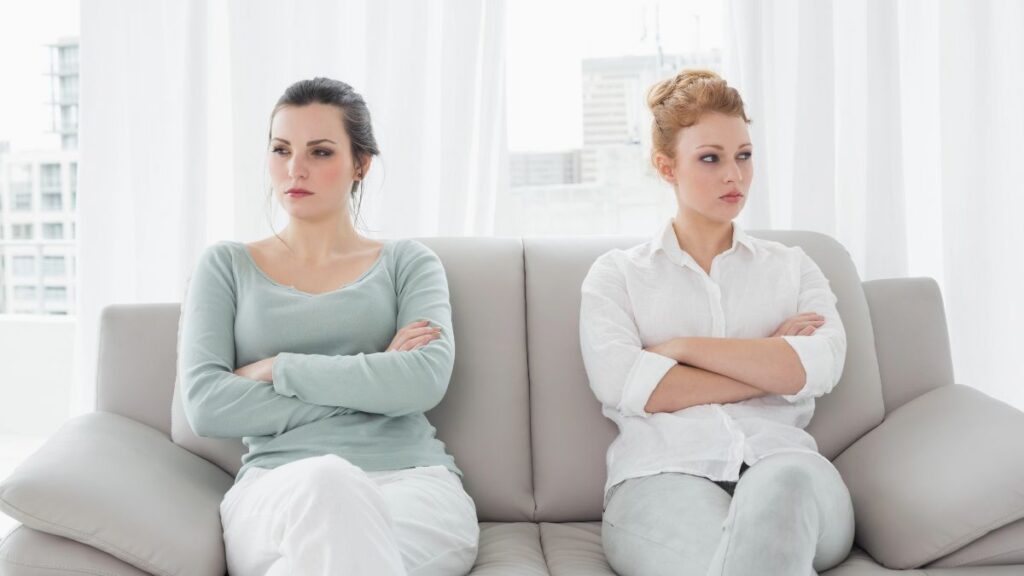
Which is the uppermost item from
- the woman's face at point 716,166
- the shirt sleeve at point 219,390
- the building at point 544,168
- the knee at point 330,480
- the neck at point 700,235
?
the building at point 544,168

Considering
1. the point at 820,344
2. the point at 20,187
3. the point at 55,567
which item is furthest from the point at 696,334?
the point at 20,187

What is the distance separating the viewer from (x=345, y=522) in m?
1.44

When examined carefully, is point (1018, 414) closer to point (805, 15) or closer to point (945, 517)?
point (945, 517)

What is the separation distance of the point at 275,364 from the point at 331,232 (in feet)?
1.18

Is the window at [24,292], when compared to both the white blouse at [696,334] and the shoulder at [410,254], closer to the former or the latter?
the shoulder at [410,254]

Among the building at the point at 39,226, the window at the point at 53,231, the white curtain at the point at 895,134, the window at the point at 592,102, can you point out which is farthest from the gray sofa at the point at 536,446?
the window at the point at 53,231

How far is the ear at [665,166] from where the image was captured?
2.14 metres

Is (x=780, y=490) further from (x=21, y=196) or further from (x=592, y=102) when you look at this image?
(x=21, y=196)

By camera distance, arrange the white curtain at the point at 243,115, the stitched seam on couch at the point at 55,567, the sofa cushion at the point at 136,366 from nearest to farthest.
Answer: the stitched seam on couch at the point at 55,567
the sofa cushion at the point at 136,366
the white curtain at the point at 243,115

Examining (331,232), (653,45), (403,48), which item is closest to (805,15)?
(653,45)

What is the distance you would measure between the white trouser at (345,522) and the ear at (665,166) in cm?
77

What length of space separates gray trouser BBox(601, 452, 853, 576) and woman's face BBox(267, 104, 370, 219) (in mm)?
834

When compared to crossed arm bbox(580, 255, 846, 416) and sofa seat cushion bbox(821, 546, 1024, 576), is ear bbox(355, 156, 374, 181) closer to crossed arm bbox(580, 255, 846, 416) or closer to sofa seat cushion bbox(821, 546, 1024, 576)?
crossed arm bbox(580, 255, 846, 416)

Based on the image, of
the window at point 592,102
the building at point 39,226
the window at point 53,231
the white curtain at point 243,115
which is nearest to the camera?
the white curtain at point 243,115
